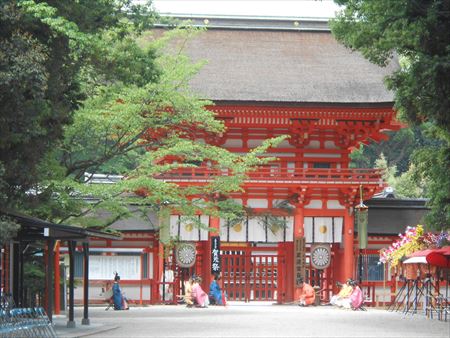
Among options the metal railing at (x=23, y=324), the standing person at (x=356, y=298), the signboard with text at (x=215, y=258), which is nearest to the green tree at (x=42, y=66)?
the metal railing at (x=23, y=324)

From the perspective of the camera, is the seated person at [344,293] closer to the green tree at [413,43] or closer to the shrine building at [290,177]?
the shrine building at [290,177]

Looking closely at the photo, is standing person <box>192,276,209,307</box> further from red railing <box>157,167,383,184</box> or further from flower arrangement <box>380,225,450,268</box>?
flower arrangement <box>380,225,450,268</box>

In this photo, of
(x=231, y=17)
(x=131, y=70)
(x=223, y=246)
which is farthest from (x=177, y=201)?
(x=231, y=17)

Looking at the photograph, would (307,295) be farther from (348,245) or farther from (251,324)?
(251,324)

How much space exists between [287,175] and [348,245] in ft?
10.5

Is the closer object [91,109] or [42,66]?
[42,66]

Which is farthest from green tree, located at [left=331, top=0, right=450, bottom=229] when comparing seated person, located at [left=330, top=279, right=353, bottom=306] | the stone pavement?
seated person, located at [left=330, top=279, right=353, bottom=306]

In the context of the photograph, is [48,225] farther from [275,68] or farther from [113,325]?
[275,68]

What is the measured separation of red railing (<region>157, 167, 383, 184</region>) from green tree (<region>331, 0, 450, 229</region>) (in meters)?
16.9

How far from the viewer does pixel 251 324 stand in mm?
25094

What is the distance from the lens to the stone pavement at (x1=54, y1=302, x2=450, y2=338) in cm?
2192

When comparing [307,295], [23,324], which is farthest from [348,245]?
[23,324]

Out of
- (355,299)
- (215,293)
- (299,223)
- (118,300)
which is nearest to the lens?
(118,300)

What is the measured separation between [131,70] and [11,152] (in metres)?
4.16
